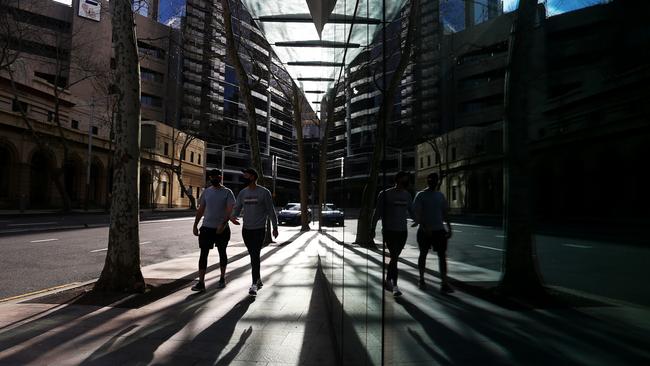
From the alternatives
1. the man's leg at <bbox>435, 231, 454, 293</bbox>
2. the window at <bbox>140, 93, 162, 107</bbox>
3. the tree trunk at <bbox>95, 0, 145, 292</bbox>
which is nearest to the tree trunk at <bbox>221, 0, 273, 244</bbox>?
the tree trunk at <bbox>95, 0, 145, 292</bbox>

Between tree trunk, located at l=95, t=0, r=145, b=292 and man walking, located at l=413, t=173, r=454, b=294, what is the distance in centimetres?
607

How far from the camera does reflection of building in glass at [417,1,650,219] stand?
589mm

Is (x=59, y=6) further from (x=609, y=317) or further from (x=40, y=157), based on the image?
(x=609, y=317)

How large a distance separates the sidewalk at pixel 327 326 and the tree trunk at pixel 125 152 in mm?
942

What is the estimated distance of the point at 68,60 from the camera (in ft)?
142

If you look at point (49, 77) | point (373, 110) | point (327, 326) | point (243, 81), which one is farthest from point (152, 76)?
point (373, 110)

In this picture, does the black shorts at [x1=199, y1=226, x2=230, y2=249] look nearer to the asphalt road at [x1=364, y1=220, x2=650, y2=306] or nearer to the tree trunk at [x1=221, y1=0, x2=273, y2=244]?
the tree trunk at [x1=221, y1=0, x2=273, y2=244]

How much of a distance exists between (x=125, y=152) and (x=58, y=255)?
20.2ft

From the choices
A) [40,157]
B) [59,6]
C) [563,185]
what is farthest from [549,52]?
[59,6]

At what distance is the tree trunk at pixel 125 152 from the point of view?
21.5 feet

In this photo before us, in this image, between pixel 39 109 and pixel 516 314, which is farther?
pixel 39 109

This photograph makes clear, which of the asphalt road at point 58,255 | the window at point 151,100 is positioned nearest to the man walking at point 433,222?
the asphalt road at point 58,255

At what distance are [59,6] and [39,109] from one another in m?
17.4

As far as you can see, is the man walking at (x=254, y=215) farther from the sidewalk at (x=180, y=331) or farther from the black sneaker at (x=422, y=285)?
the black sneaker at (x=422, y=285)
